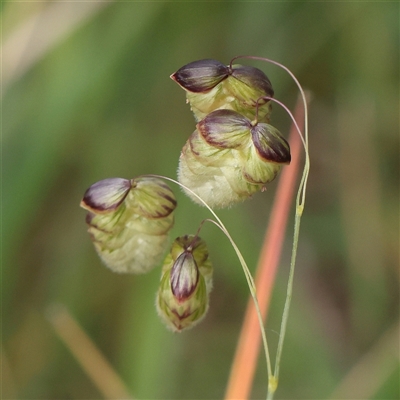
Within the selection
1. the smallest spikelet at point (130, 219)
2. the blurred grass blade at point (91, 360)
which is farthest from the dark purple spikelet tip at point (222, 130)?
the blurred grass blade at point (91, 360)

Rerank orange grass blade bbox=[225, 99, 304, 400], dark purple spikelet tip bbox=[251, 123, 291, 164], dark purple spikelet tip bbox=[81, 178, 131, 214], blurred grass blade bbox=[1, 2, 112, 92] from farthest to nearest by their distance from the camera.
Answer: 1. blurred grass blade bbox=[1, 2, 112, 92]
2. orange grass blade bbox=[225, 99, 304, 400]
3. dark purple spikelet tip bbox=[81, 178, 131, 214]
4. dark purple spikelet tip bbox=[251, 123, 291, 164]

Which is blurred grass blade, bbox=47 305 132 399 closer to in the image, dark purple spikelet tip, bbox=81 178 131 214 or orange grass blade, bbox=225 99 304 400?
orange grass blade, bbox=225 99 304 400

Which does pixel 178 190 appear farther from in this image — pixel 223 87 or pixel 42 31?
pixel 223 87

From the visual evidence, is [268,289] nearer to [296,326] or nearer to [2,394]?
[296,326]

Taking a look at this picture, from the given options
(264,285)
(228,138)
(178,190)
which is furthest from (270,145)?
(178,190)

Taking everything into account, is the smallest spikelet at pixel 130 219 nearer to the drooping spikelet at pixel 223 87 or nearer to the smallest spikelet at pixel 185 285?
the smallest spikelet at pixel 185 285

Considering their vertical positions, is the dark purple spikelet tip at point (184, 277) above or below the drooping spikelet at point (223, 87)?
below

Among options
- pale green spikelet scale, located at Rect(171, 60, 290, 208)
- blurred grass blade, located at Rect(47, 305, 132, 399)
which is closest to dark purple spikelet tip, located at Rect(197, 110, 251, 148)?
pale green spikelet scale, located at Rect(171, 60, 290, 208)
